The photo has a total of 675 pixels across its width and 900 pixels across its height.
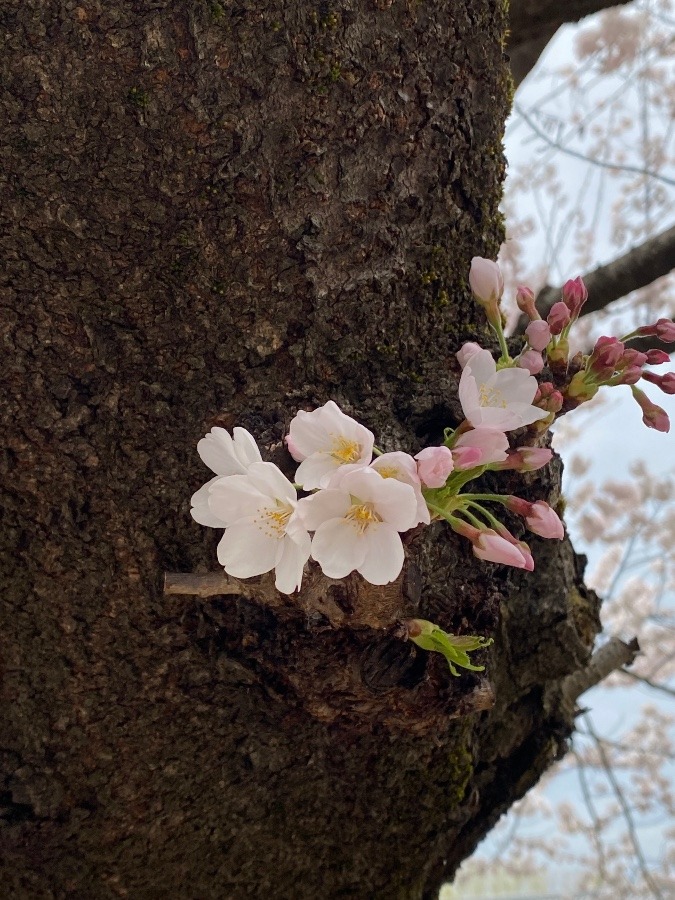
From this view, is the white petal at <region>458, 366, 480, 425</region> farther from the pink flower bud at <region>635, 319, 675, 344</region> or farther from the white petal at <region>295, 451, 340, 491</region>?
the pink flower bud at <region>635, 319, 675, 344</region>

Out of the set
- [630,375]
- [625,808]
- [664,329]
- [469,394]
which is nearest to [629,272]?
[664,329]

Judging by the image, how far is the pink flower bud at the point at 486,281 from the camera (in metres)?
0.79

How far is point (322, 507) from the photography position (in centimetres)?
57

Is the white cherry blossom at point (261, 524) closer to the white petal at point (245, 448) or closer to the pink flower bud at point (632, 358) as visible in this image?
the white petal at point (245, 448)

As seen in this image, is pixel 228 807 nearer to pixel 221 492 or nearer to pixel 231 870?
pixel 231 870

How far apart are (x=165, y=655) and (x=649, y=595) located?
15.6 ft

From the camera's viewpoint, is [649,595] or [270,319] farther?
[649,595]

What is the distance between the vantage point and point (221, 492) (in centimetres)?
59

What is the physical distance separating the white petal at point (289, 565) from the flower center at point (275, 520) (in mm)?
14

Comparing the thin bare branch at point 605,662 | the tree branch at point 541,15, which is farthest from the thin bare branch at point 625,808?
the tree branch at point 541,15

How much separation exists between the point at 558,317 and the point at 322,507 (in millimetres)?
373

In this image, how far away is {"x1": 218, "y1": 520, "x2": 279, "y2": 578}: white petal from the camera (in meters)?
0.62

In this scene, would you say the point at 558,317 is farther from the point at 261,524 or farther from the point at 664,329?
the point at 261,524

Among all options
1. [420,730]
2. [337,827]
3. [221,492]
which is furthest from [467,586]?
[337,827]
